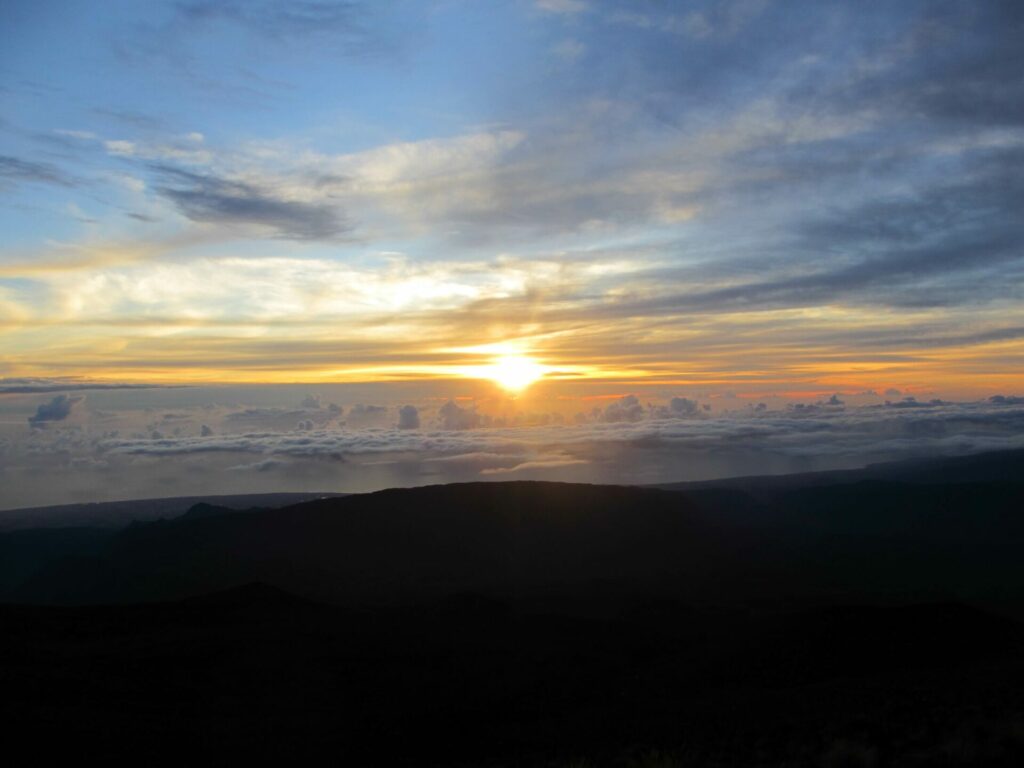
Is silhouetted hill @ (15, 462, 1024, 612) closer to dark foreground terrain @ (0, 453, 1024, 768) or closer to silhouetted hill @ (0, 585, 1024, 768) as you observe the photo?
dark foreground terrain @ (0, 453, 1024, 768)

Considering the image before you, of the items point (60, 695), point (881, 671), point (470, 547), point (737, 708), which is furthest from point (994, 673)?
point (470, 547)

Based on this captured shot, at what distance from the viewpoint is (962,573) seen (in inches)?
4532

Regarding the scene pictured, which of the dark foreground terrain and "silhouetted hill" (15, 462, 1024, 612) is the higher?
the dark foreground terrain

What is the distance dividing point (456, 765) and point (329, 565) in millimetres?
89343

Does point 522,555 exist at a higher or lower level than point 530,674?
lower

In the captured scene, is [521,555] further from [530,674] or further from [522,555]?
[530,674]

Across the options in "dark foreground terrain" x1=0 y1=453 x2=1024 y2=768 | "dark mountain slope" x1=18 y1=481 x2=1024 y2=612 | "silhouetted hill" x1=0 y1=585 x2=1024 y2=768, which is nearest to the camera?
"silhouetted hill" x1=0 y1=585 x2=1024 y2=768

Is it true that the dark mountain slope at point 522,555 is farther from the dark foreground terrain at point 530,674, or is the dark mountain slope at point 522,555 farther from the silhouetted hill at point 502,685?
the silhouetted hill at point 502,685

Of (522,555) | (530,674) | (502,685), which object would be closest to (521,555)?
(522,555)

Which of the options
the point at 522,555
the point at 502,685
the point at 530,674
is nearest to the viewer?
the point at 502,685

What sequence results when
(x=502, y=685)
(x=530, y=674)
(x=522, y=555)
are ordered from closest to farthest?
(x=502, y=685), (x=530, y=674), (x=522, y=555)

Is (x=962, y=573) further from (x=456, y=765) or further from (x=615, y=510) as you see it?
(x=456, y=765)

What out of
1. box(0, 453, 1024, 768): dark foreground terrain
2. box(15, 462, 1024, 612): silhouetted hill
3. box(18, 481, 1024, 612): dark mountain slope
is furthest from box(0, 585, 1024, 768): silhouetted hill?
box(15, 462, 1024, 612): silhouetted hill

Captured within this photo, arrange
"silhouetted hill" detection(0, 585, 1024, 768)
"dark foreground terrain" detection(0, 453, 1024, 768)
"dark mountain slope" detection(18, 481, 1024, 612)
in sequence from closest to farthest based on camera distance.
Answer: "silhouetted hill" detection(0, 585, 1024, 768) < "dark foreground terrain" detection(0, 453, 1024, 768) < "dark mountain slope" detection(18, 481, 1024, 612)
